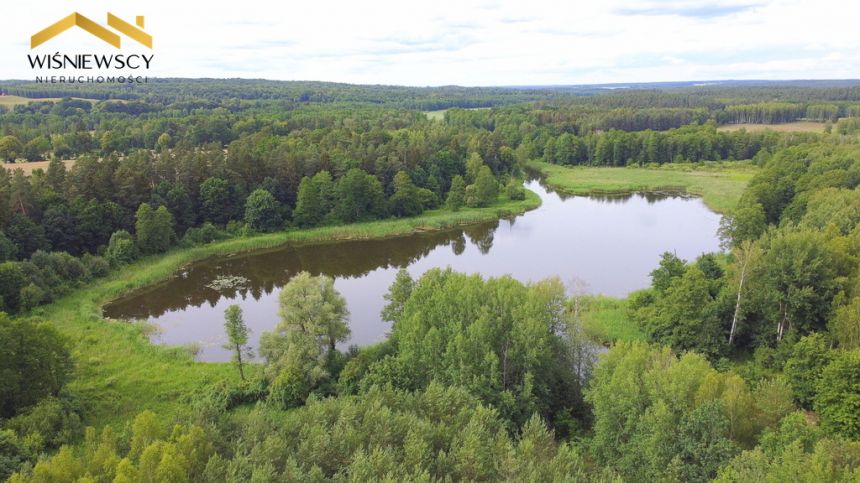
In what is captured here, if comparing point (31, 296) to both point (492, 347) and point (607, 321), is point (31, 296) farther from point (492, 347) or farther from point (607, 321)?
point (607, 321)

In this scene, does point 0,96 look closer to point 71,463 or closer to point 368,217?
point 368,217

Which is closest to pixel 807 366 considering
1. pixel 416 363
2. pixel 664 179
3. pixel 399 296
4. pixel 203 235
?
pixel 416 363

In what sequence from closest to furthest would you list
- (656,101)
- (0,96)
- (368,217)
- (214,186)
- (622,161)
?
(214,186) < (368,217) < (622,161) < (0,96) < (656,101)

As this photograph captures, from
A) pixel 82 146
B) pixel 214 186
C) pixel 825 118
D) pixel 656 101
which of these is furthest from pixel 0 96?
pixel 825 118

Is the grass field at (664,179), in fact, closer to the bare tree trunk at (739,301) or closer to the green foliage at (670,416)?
the bare tree trunk at (739,301)

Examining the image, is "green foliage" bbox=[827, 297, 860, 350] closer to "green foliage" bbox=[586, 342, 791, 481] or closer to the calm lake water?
"green foliage" bbox=[586, 342, 791, 481]
